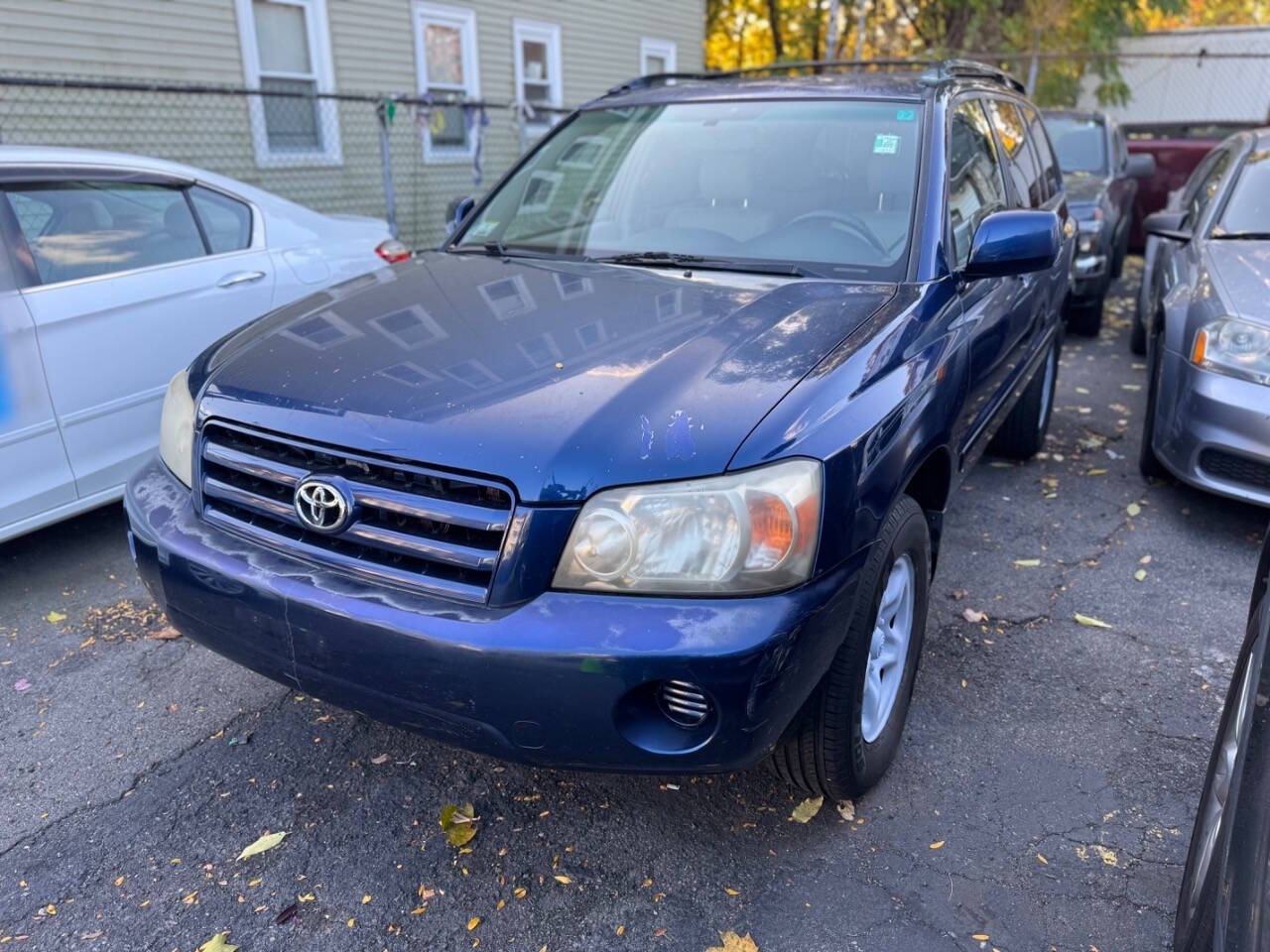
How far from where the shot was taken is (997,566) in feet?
13.0

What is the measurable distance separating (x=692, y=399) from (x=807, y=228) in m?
1.25

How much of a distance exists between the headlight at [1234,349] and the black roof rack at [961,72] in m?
1.48

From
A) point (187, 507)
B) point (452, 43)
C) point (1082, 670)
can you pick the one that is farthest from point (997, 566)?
point (452, 43)

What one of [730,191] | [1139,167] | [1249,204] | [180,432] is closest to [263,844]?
[180,432]

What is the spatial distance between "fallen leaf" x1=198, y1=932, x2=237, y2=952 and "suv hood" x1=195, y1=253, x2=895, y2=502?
114 cm

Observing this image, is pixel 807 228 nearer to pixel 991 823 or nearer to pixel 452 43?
pixel 991 823

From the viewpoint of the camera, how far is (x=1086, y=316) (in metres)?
7.80

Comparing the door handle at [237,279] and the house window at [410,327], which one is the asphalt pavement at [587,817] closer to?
the house window at [410,327]

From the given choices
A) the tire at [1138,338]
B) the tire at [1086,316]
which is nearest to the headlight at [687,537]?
the tire at [1138,338]

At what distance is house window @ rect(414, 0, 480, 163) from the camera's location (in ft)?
35.8

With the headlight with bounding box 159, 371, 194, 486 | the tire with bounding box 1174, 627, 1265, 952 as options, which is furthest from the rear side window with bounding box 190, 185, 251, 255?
the tire with bounding box 1174, 627, 1265, 952

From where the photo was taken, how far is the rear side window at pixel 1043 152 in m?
4.75

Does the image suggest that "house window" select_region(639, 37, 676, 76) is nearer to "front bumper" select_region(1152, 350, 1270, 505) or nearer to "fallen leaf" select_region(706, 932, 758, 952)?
"front bumper" select_region(1152, 350, 1270, 505)

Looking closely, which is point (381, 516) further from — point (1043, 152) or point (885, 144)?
point (1043, 152)
